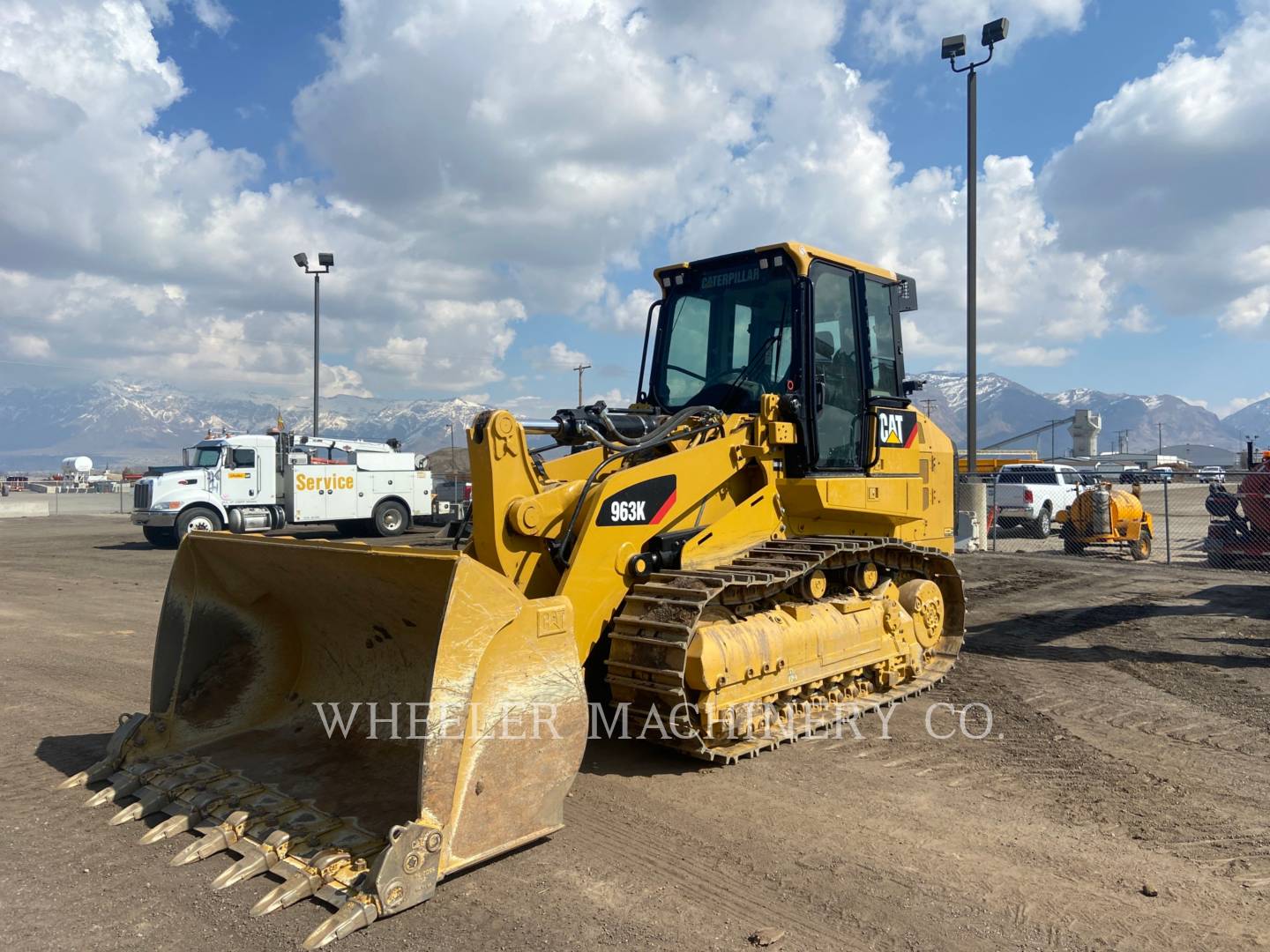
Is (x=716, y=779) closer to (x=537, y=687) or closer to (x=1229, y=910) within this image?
(x=537, y=687)

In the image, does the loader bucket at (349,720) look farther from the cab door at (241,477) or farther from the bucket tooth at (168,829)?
the cab door at (241,477)

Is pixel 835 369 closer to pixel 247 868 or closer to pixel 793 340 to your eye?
pixel 793 340

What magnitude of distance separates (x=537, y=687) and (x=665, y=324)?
4258 mm

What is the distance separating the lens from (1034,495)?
855 inches

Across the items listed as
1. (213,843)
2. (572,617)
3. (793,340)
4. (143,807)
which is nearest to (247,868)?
(213,843)

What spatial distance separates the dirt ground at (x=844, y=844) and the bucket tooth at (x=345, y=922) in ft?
0.22

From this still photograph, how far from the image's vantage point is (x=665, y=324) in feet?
25.6

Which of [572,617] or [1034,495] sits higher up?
[1034,495]

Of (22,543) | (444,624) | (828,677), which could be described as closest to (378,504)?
(22,543)

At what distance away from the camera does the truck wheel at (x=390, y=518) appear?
24266 millimetres

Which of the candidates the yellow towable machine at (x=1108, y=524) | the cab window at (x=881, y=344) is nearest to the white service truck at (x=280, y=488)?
the yellow towable machine at (x=1108, y=524)

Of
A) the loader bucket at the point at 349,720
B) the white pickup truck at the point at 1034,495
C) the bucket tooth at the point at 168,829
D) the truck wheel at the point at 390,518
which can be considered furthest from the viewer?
the truck wheel at the point at 390,518

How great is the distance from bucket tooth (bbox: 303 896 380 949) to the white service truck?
1973 cm

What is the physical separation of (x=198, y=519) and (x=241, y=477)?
55.1 inches
